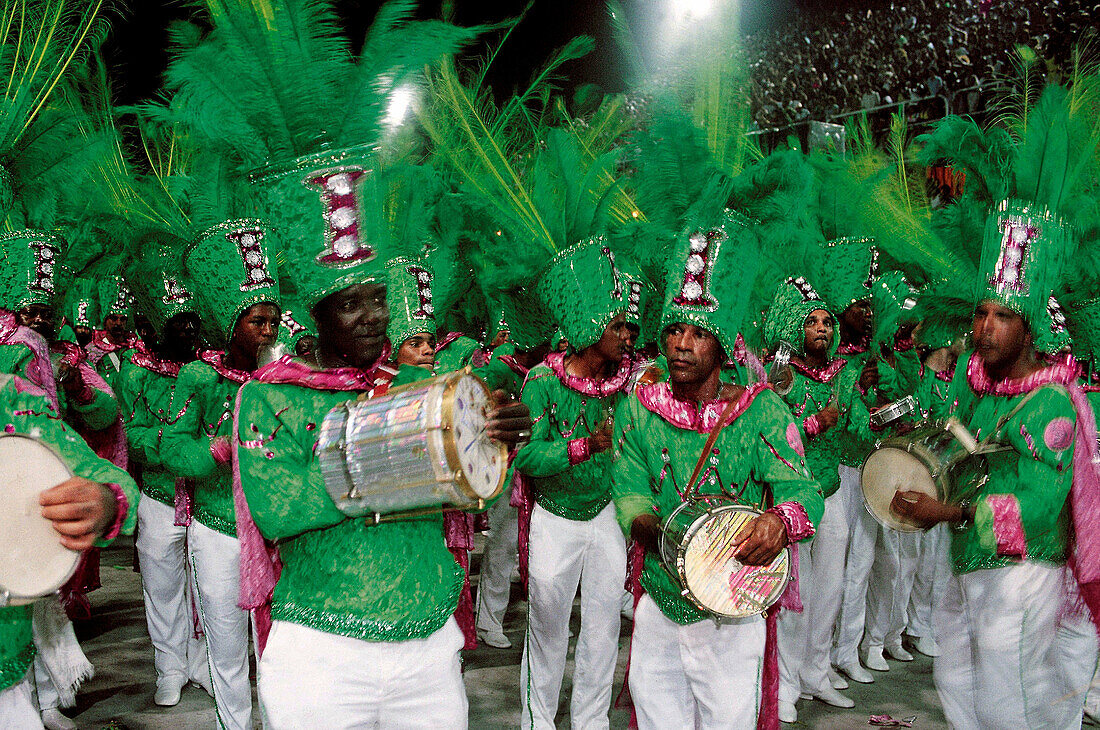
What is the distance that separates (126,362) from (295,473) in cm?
309

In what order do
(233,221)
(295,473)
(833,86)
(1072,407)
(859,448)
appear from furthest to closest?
(833,86)
(859,448)
(233,221)
(1072,407)
(295,473)

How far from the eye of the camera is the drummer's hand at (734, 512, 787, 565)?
287cm

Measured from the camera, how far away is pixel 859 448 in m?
5.81

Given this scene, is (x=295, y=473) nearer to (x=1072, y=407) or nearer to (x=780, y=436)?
(x=780, y=436)

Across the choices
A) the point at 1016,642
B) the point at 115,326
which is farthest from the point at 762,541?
the point at 115,326

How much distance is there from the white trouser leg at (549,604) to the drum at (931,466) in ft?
4.98

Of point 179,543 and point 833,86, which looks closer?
point 179,543

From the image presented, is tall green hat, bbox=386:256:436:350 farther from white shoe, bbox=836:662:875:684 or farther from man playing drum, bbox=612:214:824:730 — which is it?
white shoe, bbox=836:662:875:684

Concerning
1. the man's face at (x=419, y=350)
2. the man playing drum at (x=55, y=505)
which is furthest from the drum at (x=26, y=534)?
the man's face at (x=419, y=350)

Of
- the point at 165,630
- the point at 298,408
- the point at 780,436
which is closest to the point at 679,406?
the point at 780,436

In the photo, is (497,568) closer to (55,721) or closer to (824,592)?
(824,592)

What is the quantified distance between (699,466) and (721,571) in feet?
1.26

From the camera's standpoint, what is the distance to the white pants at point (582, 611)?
4523 mm

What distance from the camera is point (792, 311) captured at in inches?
219
